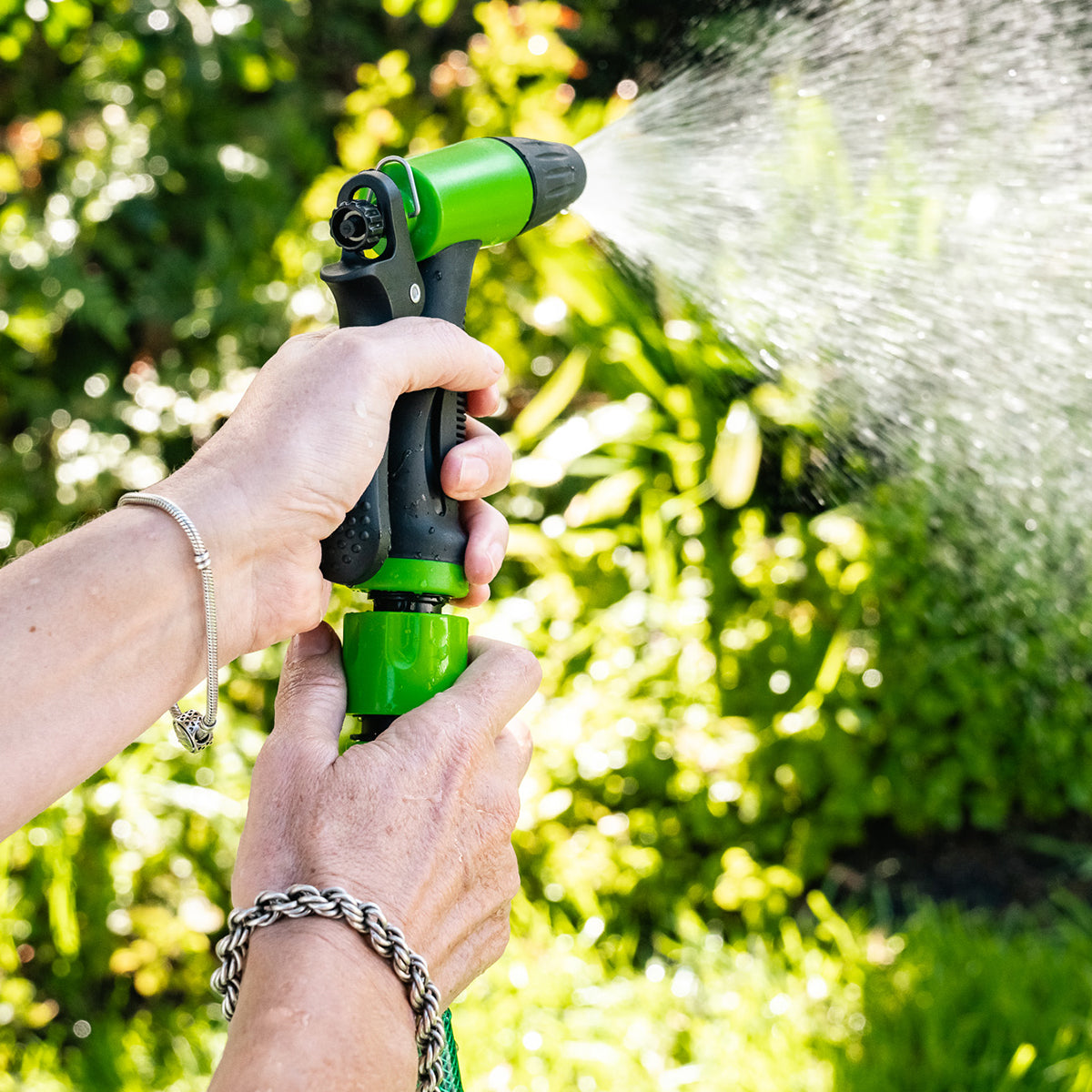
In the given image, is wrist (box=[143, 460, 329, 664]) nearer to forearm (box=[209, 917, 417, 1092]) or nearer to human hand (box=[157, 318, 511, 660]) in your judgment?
human hand (box=[157, 318, 511, 660])

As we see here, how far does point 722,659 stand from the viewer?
262cm

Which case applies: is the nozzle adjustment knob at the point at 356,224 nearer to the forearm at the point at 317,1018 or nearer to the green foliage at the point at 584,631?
the forearm at the point at 317,1018

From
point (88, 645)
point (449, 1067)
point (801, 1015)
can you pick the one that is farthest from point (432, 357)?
point (801, 1015)

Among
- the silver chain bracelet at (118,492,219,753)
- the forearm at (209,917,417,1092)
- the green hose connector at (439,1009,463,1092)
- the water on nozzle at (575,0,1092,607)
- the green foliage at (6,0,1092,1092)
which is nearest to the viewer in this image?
the forearm at (209,917,417,1092)

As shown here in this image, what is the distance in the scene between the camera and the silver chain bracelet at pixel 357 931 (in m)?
0.84

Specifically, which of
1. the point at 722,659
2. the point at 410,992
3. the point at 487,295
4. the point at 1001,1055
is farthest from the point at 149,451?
the point at 1001,1055

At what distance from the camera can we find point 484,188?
111 cm

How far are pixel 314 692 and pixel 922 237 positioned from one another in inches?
78.2

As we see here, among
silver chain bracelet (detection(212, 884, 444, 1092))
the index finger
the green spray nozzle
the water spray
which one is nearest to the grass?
the water spray

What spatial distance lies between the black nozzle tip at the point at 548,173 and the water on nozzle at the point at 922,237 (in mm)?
984

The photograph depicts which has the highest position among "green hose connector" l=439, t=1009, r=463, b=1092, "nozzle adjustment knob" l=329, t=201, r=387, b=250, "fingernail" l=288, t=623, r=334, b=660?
"nozzle adjustment knob" l=329, t=201, r=387, b=250

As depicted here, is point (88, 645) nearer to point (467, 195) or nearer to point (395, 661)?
point (395, 661)

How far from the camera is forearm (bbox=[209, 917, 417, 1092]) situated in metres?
0.77

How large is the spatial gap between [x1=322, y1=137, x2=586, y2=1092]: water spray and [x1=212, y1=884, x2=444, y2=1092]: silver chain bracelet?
0.11m
